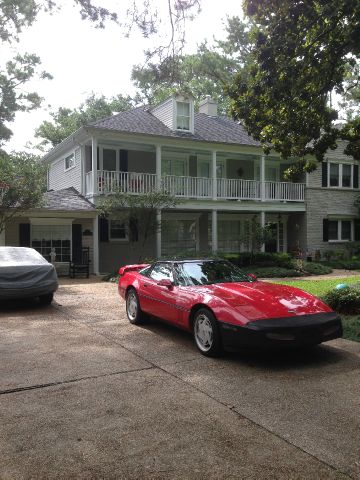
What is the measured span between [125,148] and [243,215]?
7818 millimetres

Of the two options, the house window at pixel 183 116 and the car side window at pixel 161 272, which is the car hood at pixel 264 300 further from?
the house window at pixel 183 116

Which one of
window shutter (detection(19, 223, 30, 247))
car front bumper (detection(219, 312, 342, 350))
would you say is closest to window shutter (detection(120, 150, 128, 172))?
window shutter (detection(19, 223, 30, 247))

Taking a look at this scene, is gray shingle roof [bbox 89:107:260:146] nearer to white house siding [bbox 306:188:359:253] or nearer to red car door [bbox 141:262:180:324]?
white house siding [bbox 306:188:359:253]

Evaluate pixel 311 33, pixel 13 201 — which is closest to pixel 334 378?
pixel 311 33

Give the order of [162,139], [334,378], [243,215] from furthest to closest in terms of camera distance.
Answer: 1. [243,215]
2. [162,139]
3. [334,378]

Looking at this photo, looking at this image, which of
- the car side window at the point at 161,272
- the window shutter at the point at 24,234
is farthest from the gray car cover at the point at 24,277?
the window shutter at the point at 24,234

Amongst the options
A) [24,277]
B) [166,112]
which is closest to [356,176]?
Answer: [166,112]

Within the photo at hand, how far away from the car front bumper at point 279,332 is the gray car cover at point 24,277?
18.1 ft

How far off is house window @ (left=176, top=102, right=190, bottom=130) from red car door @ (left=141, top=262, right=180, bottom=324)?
1493 centimetres

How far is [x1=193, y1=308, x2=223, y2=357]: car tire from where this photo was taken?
18.8 feet

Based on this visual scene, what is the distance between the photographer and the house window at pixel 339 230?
2492 cm

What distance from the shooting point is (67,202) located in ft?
61.3

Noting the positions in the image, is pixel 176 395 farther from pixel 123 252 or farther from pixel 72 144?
pixel 72 144

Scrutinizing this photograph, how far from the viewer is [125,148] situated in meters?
20.6
